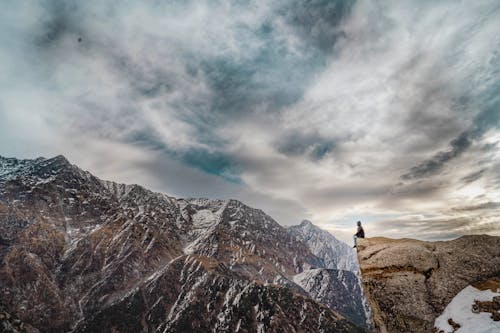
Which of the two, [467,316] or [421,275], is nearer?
[467,316]

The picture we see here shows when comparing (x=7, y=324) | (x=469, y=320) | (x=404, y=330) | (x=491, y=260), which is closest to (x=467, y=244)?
(x=491, y=260)

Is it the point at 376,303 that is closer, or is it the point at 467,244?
the point at 467,244

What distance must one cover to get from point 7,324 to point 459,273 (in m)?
222

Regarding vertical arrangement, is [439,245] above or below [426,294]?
above

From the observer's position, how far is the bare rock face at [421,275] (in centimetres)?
1357

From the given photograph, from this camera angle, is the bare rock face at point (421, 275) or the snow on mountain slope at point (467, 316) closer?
the snow on mountain slope at point (467, 316)

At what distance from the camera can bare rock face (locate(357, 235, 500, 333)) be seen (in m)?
13.6

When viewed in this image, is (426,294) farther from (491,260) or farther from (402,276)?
(491,260)

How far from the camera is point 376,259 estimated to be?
56.2ft

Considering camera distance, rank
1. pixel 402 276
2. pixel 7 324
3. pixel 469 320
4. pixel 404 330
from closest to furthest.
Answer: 1. pixel 469 320
2. pixel 404 330
3. pixel 402 276
4. pixel 7 324

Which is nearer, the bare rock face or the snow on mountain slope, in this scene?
the snow on mountain slope

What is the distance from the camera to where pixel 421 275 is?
1494 centimetres

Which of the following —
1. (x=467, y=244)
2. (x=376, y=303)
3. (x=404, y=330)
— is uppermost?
(x=467, y=244)

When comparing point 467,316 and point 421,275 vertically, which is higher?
point 421,275
